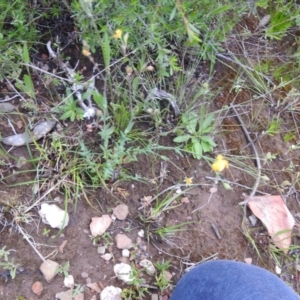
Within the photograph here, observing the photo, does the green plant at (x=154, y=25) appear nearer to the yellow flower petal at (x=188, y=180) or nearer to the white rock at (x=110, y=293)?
the yellow flower petal at (x=188, y=180)

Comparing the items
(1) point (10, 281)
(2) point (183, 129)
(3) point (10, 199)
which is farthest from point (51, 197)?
(2) point (183, 129)

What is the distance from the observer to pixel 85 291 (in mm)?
1302

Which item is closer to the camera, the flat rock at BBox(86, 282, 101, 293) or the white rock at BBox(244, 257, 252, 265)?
the flat rock at BBox(86, 282, 101, 293)

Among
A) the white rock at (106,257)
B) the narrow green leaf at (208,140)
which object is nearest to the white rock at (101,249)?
the white rock at (106,257)

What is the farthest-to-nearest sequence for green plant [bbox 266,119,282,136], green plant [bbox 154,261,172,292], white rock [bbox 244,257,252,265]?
green plant [bbox 266,119,282,136]
white rock [bbox 244,257,252,265]
green plant [bbox 154,261,172,292]

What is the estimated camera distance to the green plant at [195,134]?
146cm

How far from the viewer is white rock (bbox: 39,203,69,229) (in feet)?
4.35

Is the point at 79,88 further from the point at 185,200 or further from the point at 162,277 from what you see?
the point at 162,277

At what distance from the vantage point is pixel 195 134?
146cm

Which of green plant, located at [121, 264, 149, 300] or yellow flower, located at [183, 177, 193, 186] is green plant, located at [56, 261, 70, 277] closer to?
green plant, located at [121, 264, 149, 300]

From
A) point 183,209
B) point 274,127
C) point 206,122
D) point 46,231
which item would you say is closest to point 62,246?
point 46,231

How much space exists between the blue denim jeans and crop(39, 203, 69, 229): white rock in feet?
1.27

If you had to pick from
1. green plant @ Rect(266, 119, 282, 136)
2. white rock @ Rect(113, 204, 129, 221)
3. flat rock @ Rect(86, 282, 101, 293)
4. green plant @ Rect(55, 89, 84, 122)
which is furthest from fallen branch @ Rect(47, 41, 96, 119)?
green plant @ Rect(266, 119, 282, 136)

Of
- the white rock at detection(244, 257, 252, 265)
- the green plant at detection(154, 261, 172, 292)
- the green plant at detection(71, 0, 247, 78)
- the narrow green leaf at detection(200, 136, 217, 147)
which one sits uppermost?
the green plant at detection(71, 0, 247, 78)
